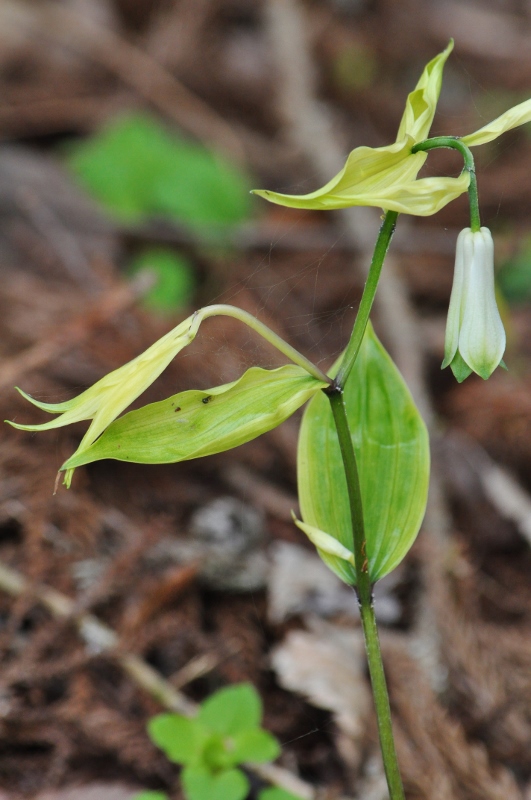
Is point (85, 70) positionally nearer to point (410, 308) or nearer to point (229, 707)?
point (410, 308)

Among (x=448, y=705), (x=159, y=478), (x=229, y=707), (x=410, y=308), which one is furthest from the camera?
(x=410, y=308)

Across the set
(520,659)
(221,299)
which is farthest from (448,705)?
(221,299)

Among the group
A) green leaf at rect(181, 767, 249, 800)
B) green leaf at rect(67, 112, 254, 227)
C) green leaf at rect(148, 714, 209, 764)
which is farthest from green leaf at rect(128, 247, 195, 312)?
green leaf at rect(181, 767, 249, 800)

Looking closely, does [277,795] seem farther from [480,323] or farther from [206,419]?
[480,323]

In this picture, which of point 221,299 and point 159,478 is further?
point 221,299

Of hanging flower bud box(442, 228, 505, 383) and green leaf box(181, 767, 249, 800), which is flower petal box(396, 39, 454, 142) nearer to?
hanging flower bud box(442, 228, 505, 383)

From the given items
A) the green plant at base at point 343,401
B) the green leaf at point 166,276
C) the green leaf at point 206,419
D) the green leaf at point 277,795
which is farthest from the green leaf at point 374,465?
the green leaf at point 166,276

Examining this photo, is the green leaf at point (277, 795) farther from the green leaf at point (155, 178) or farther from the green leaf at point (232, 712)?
the green leaf at point (155, 178)

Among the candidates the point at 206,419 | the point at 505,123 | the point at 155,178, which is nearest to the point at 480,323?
the point at 505,123
